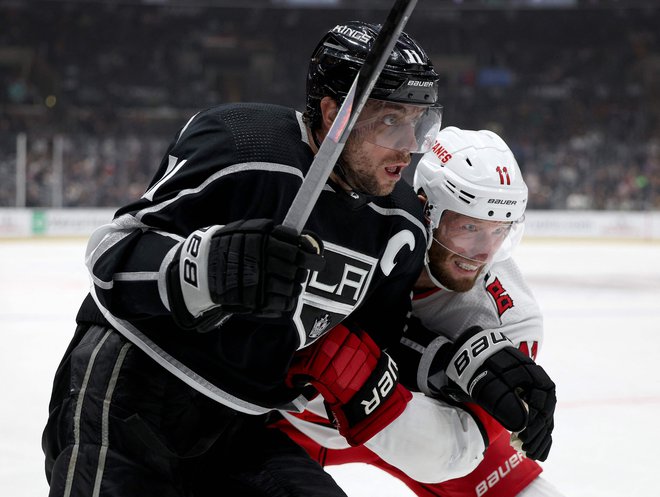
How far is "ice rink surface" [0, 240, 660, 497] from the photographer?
2.74 metres

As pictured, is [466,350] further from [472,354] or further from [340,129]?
[340,129]

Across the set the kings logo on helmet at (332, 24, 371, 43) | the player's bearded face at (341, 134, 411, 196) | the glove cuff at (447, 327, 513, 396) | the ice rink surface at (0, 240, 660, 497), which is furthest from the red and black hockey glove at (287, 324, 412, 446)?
the ice rink surface at (0, 240, 660, 497)

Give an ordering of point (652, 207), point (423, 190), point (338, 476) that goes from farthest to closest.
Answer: point (652, 207) < point (338, 476) < point (423, 190)

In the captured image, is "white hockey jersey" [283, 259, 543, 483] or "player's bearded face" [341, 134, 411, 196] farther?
"white hockey jersey" [283, 259, 543, 483]

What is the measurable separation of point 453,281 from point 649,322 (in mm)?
4044

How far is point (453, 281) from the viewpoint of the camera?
2.06m

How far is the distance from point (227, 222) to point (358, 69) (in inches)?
15.3

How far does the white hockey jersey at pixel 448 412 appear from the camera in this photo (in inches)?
73.0

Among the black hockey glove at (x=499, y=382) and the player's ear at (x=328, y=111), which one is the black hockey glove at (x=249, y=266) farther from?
the black hockey glove at (x=499, y=382)

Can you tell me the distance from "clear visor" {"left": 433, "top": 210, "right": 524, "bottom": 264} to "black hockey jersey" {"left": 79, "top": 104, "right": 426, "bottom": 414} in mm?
290

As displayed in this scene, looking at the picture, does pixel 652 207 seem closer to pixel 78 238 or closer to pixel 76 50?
pixel 78 238

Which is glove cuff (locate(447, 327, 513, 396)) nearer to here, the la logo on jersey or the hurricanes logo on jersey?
the hurricanes logo on jersey

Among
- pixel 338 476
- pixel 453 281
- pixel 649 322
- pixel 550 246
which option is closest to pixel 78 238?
pixel 550 246

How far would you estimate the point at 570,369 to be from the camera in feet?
13.8
